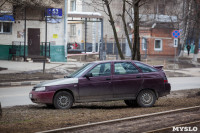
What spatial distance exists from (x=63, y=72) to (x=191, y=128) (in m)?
18.3

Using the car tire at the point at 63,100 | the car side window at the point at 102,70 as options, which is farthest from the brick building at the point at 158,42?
the car tire at the point at 63,100

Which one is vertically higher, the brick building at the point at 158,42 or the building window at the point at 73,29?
the building window at the point at 73,29

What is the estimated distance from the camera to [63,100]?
1120 centimetres

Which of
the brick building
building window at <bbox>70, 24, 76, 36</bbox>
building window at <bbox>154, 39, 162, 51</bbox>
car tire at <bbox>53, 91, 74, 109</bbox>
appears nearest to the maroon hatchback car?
car tire at <bbox>53, 91, 74, 109</bbox>

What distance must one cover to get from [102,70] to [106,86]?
50 centimetres

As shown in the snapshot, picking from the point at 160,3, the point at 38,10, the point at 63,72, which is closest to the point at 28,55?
the point at 38,10

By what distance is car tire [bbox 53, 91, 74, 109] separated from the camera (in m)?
11.1

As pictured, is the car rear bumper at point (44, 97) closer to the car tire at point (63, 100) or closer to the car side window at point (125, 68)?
the car tire at point (63, 100)

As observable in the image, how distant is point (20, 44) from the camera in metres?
33.0

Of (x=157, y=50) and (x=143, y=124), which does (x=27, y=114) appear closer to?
(x=143, y=124)

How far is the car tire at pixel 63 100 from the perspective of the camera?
11.1 m

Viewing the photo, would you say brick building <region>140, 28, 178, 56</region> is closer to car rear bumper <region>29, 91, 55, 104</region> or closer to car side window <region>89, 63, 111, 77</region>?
car side window <region>89, 63, 111, 77</region>

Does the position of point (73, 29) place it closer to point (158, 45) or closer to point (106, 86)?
point (158, 45)

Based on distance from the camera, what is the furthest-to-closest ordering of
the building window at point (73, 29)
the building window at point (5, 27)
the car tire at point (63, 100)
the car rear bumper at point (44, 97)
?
1. the building window at point (73, 29)
2. the building window at point (5, 27)
3. the car tire at point (63, 100)
4. the car rear bumper at point (44, 97)
